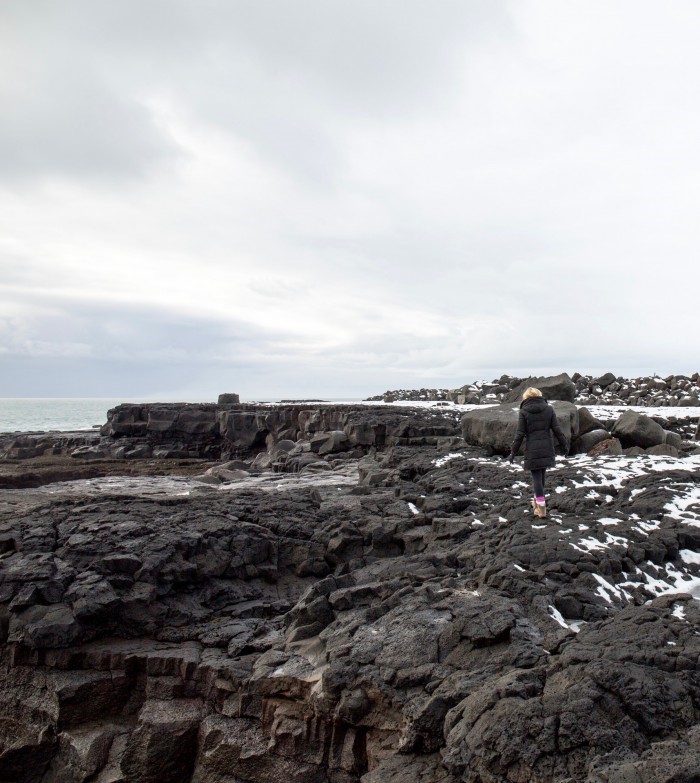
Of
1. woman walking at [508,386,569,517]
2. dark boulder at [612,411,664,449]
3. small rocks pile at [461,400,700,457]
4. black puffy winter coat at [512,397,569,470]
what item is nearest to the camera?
woman walking at [508,386,569,517]

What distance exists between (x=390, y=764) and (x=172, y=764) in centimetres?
274

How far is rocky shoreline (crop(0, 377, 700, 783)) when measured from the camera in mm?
4047

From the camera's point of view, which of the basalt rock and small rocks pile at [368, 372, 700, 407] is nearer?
the basalt rock

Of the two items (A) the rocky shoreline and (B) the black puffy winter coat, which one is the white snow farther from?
(B) the black puffy winter coat

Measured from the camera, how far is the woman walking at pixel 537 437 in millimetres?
9117

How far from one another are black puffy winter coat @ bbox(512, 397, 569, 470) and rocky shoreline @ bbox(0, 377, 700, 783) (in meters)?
0.82

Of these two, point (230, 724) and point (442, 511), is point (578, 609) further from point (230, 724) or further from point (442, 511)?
point (442, 511)

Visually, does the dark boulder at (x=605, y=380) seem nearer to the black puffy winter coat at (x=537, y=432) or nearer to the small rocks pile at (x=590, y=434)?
Answer: the small rocks pile at (x=590, y=434)

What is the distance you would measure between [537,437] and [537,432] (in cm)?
11

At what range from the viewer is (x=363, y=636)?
5.89 meters

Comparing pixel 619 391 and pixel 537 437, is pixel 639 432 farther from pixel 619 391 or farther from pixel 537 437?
pixel 619 391

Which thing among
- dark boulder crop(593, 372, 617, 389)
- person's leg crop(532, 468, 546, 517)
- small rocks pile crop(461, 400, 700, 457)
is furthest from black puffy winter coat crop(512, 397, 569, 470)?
dark boulder crop(593, 372, 617, 389)

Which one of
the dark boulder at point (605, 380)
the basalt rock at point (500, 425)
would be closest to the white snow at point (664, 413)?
the basalt rock at point (500, 425)

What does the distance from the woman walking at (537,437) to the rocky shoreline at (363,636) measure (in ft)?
1.63
